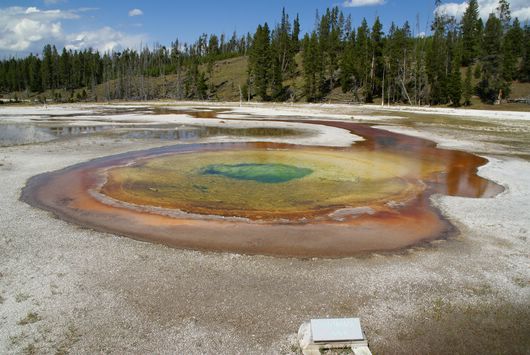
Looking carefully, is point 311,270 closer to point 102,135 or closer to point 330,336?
point 330,336

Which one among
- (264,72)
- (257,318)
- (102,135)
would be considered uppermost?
(264,72)

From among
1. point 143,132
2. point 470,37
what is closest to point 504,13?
point 470,37

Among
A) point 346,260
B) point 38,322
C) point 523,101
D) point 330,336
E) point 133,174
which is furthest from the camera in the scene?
point 523,101

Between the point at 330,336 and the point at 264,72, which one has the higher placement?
the point at 264,72

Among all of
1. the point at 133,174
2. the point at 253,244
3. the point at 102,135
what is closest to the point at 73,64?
the point at 102,135

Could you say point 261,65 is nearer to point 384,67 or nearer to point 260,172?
point 384,67

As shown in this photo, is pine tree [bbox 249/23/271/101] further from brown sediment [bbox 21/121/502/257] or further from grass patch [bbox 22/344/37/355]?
grass patch [bbox 22/344/37/355]

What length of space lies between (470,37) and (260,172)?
91.5 m

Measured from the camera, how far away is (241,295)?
22.9 feet

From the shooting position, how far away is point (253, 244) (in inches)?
371

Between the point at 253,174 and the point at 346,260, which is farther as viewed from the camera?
the point at 253,174

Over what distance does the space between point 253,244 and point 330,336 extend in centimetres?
408

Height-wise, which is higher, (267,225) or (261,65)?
(261,65)

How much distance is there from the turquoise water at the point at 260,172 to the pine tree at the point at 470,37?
8377cm
